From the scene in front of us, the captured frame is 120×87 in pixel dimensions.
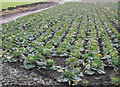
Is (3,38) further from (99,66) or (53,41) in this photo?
(99,66)

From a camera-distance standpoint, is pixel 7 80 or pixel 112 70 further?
pixel 112 70

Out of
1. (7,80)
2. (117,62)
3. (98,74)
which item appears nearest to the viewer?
(7,80)

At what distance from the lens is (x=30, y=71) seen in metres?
4.41

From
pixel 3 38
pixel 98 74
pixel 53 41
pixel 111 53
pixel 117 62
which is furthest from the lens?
pixel 3 38

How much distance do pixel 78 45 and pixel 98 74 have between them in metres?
1.90

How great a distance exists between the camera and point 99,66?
4.44m

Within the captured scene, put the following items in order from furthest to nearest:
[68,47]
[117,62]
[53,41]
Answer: [53,41] → [68,47] → [117,62]

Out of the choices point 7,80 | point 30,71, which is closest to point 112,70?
point 30,71

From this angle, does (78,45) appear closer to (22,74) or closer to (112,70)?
(112,70)

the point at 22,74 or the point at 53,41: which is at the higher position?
the point at 53,41

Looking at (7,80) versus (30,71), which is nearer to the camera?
(7,80)

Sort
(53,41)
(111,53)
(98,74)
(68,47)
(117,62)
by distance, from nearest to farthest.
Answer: (98,74) < (117,62) < (111,53) < (68,47) < (53,41)

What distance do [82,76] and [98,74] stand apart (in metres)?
0.55

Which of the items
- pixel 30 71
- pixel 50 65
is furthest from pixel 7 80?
pixel 50 65
